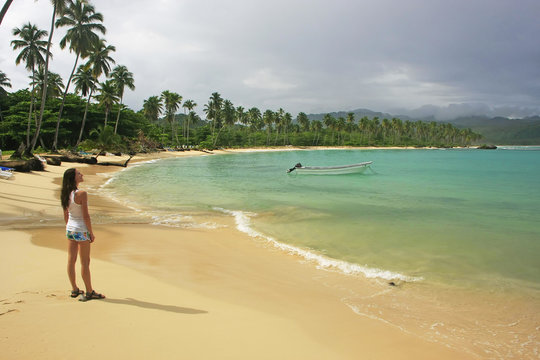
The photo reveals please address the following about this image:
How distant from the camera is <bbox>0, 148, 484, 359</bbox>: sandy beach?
3.36 metres

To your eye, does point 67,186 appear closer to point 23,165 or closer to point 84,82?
point 23,165

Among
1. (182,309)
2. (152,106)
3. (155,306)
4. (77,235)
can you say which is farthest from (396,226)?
(152,106)

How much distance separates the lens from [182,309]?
4.30 meters

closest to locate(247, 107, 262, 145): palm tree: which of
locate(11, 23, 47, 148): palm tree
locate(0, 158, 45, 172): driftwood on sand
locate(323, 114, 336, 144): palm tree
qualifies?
locate(323, 114, 336, 144): palm tree

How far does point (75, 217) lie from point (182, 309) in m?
1.91

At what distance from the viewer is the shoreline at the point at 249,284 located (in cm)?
391

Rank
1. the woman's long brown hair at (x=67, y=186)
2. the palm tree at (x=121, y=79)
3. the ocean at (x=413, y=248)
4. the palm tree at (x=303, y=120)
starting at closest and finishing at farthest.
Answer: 1. the woman's long brown hair at (x=67, y=186)
2. the ocean at (x=413, y=248)
3. the palm tree at (x=121, y=79)
4. the palm tree at (x=303, y=120)

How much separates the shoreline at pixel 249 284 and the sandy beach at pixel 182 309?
2cm

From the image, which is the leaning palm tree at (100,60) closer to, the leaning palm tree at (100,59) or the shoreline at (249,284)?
the leaning palm tree at (100,59)

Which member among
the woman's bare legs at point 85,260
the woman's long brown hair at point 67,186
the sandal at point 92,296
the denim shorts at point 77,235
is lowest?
the sandal at point 92,296

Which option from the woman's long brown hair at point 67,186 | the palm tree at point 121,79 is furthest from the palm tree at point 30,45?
the woman's long brown hair at point 67,186

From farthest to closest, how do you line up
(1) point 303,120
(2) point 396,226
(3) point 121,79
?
1. (1) point 303,120
2. (3) point 121,79
3. (2) point 396,226

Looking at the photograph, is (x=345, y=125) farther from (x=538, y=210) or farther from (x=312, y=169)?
(x=538, y=210)

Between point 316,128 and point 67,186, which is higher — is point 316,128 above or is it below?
above
